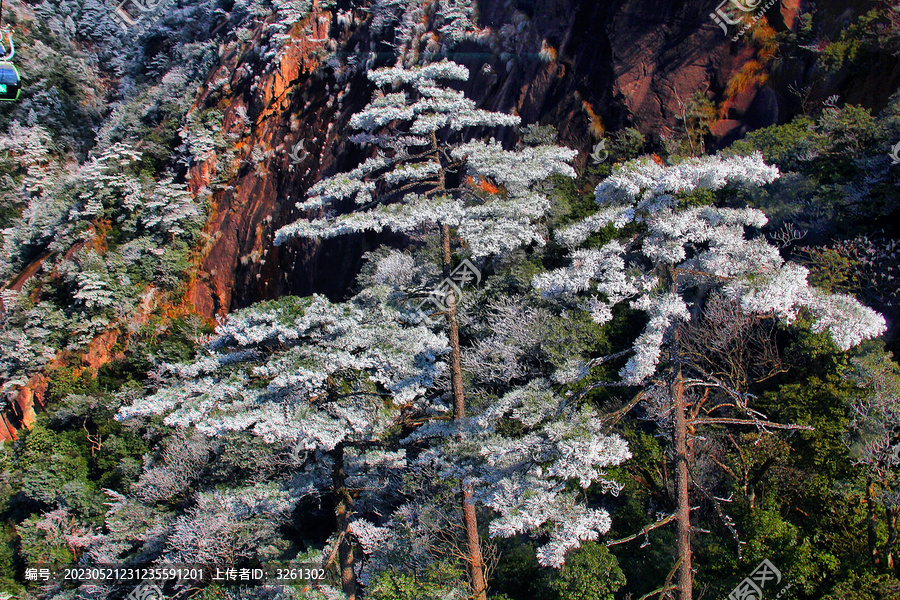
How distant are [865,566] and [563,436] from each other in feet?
19.2

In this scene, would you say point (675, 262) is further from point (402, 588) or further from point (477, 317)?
point (477, 317)

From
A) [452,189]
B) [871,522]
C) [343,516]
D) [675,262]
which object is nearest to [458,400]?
[343,516]

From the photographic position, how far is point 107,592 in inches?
627

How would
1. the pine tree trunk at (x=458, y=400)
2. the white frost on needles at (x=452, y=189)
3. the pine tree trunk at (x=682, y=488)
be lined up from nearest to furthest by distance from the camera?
the pine tree trunk at (x=682, y=488) → the white frost on needles at (x=452, y=189) → the pine tree trunk at (x=458, y=400)

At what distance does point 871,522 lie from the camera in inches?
387

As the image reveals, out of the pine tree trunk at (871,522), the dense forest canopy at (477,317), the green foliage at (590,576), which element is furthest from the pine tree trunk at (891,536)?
the green foliage at (590,576)

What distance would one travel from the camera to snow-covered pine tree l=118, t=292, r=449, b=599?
8.88 metres

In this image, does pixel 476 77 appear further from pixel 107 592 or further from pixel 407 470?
pixel 107 592

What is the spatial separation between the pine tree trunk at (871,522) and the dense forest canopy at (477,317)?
0.16ft

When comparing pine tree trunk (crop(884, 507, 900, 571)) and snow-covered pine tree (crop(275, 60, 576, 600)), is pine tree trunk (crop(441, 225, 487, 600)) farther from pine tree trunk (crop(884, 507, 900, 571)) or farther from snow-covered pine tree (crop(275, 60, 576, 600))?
pine tree trunk (crop(884, 507, 900, 571))

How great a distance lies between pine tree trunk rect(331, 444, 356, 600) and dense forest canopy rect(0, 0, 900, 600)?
0.30ft

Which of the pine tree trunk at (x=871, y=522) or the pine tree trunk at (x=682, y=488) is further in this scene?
the pine tree trunk at (x=871, y=522)

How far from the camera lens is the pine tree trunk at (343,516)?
10.5 meters

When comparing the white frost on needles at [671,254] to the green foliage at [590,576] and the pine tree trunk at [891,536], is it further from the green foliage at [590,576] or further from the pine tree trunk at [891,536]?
the pine tree trunk at [891,536]
